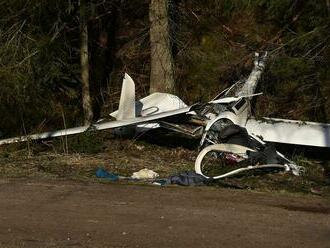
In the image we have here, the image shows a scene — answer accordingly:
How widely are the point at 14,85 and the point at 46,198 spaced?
22.2 ft

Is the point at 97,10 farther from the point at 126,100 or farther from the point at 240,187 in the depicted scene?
the point at 240,187

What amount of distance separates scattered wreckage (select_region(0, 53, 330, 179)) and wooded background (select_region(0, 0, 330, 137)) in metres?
1.34

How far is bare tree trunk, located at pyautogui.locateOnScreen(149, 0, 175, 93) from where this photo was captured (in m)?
17.9

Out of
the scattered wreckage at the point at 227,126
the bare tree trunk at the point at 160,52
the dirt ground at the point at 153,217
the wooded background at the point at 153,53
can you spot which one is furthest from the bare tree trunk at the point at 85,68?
the dirt ground at the point at 153,217

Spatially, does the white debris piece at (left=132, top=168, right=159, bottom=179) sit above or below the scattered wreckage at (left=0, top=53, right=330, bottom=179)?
below

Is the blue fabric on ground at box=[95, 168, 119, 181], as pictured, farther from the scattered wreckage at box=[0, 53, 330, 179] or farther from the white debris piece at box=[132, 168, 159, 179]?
the scattered wreckage at box=[0, 53, 330, 179]

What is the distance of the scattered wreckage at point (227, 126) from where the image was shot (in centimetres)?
1336

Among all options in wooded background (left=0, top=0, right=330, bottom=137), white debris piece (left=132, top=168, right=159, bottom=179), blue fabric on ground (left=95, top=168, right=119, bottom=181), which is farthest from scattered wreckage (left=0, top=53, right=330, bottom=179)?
blue fabric on ground (left=95, top=168, right=119, bottom=181)

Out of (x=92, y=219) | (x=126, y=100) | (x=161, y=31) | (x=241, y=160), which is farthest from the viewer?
(x=161, y=31)

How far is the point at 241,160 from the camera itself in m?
13.1

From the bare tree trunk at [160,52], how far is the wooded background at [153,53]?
26 millimetres

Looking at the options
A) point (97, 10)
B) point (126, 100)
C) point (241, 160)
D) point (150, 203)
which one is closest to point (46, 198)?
point (150, 203)

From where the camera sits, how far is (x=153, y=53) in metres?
18.2

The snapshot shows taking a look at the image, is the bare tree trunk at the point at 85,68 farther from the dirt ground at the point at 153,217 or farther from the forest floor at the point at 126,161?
the dirt ground at the point at 153,217
